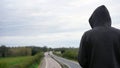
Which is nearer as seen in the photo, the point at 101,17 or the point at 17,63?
the point at 101,17

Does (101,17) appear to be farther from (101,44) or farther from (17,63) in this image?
(17,63)

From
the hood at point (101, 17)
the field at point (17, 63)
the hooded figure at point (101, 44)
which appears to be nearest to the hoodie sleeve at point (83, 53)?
the hooded figure at point (101, 44)

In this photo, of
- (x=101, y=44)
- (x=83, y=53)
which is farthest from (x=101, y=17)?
(x=83, y=53)

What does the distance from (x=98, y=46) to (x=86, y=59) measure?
0.23m

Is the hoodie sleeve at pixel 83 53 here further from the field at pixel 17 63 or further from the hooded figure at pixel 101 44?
the field at pixel 17 63

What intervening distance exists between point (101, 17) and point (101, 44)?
0.34m

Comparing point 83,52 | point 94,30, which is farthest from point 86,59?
point 94,30

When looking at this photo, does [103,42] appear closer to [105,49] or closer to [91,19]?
[105,49]

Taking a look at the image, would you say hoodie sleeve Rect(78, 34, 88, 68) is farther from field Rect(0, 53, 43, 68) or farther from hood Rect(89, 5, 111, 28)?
field Rect(0, 53, 43, 68)

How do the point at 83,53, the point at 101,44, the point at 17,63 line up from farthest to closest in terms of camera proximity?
the point at 17,63 < the point at 83,53 < the point at 101,44

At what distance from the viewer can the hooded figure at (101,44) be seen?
415cm

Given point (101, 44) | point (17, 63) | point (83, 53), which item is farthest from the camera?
point (17, 63)

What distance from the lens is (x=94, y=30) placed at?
423 cm

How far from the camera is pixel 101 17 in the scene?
4312 mm
